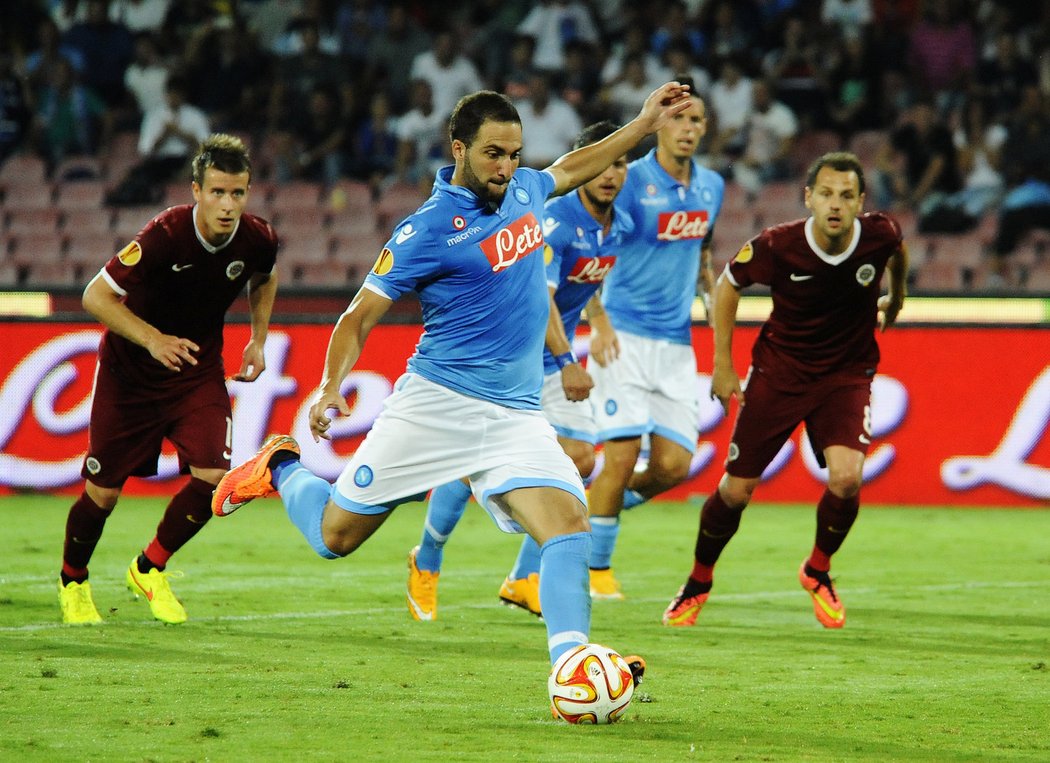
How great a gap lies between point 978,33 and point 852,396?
1080cm

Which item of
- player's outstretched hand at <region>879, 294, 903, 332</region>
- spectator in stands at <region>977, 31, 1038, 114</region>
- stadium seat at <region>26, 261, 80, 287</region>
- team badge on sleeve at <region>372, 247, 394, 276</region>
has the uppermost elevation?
spectator in stands at <region>977, 31, 1038, 114</region>

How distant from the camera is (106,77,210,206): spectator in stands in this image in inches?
659

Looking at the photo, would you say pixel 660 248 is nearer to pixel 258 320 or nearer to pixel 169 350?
pixel 258 320

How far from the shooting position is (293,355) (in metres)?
12.8

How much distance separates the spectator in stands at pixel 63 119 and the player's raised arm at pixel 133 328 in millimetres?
10891

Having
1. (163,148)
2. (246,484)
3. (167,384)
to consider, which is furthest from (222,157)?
(163,148)

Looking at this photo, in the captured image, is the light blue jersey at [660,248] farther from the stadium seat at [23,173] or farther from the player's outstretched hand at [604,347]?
the stadium seat at [23,173]

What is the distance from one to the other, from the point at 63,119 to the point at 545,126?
5410 millimetres

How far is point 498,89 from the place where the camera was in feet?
55.3

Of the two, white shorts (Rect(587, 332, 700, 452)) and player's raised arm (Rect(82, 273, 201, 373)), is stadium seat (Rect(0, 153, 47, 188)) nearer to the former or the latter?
white shorts (Rect(587, 332, 700, 452))

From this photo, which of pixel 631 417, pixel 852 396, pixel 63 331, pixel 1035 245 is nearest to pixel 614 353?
pixel 631 417

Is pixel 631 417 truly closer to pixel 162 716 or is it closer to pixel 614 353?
pixel 614 353

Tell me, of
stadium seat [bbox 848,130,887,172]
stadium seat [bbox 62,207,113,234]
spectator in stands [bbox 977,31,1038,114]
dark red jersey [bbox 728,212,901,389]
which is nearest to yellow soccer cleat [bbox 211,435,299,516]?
dark red jersey [bbox 728,212,901,389]

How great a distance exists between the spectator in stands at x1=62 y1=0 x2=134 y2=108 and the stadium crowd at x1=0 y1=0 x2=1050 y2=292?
0.02 meters
